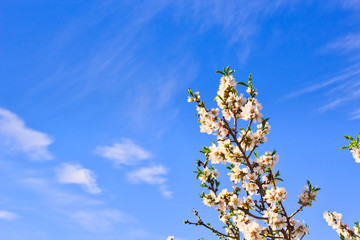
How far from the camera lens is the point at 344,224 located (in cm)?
865

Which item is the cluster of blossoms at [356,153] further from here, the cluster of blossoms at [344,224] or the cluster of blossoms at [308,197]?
the cluster of blossoms at [308,197]

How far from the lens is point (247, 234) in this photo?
6203 mm

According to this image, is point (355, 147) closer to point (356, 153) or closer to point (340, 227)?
point (356, 153)

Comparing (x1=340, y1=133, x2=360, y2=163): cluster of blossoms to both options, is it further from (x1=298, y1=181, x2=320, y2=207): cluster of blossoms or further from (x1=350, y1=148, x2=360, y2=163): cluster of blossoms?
(x1=298, y1=181, x2=320, y2=207): cluster of blossoms

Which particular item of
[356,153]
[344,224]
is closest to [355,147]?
[356,153]

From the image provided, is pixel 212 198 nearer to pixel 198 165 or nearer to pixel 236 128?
pixel 198 165

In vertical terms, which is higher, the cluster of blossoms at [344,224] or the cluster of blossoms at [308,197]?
the cluster of blossoms at [344,224]

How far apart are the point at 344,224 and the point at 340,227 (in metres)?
0.14

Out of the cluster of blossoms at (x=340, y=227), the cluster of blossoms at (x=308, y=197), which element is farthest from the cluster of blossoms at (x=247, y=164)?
the cluster of blossoms at (x=340, y=227)

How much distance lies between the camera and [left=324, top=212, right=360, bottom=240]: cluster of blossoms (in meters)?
8.39

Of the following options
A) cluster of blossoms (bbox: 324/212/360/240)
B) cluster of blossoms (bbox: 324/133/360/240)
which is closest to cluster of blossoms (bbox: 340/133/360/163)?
cluster of blossoms (bbox: 324/133/360/240)

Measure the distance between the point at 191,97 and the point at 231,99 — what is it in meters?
0.89

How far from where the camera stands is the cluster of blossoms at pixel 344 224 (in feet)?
26.4

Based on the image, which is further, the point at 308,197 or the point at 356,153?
the point at 356,153
